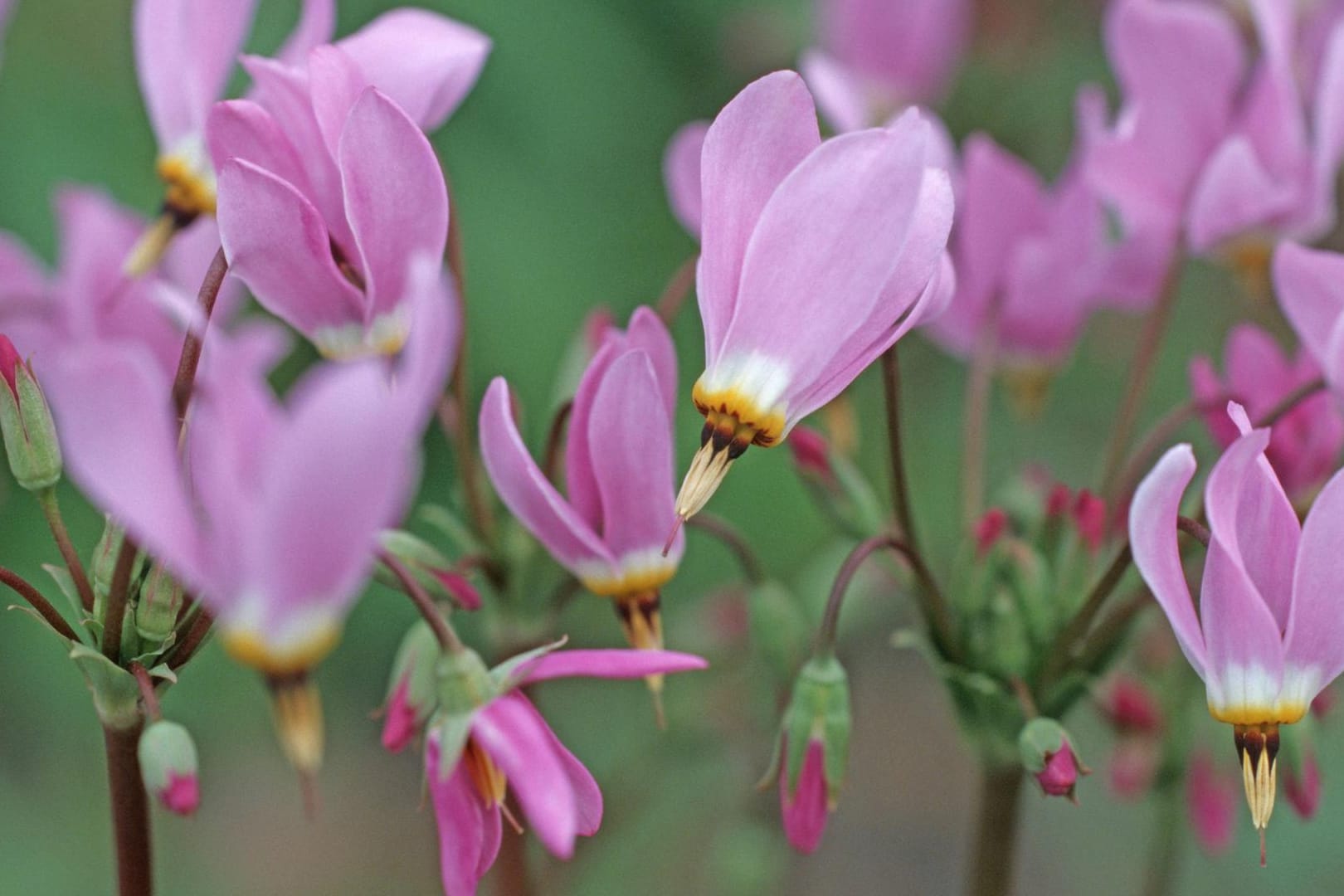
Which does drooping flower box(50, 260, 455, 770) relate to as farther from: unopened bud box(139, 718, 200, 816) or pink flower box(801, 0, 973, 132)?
pink flower box(801, 0, 973, 132)

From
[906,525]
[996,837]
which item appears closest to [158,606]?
[906,525]

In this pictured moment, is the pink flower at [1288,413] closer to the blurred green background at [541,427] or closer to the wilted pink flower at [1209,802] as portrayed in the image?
the wilted pink flower at [1209,802]

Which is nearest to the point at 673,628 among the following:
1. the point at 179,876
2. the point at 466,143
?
the point at 179,876

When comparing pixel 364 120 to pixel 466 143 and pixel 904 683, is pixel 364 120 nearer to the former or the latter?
pixel 466 143

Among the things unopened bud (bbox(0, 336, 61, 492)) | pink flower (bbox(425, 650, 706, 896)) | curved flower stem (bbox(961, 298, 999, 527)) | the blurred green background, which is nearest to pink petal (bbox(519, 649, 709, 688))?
pink flower (bbox(425, 650, 706, 896))

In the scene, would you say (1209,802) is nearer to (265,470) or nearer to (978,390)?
(978,390)

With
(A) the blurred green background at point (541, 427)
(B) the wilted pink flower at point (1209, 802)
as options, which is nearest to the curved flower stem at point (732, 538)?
(B) the wilted pink flower at point (1209, 802)
